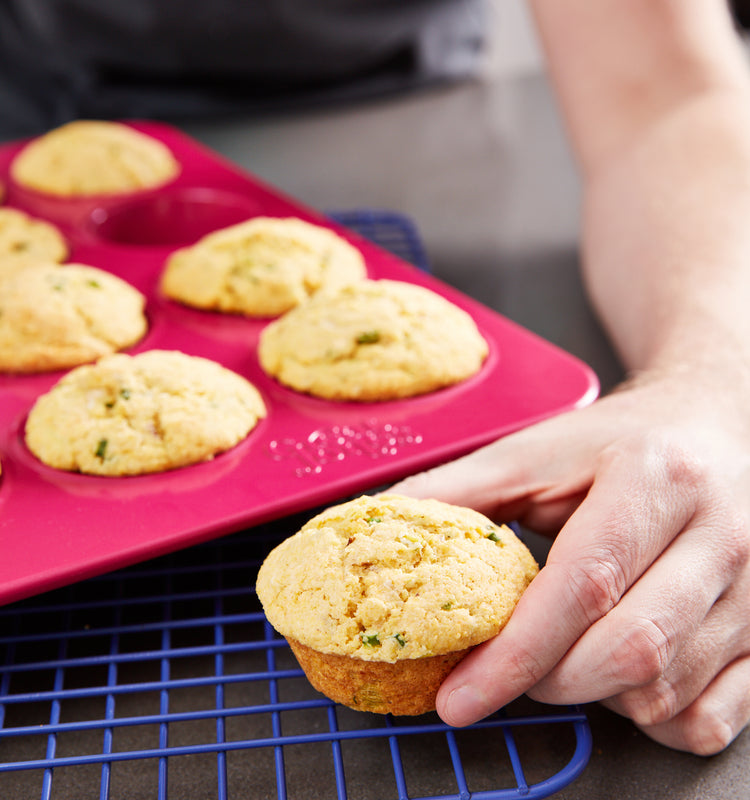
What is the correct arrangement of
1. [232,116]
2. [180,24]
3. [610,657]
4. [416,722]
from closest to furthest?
[610,657]
[416,722]
[180,24]
[232,116]

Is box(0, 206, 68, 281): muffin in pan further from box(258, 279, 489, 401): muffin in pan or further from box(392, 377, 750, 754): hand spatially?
box(392, 377, 750, 754): hand

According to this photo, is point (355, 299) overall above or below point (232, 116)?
above

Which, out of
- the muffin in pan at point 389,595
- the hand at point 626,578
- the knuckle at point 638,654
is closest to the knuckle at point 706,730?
the hand at point 626,578

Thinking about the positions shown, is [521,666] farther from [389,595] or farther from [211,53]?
[211,53]

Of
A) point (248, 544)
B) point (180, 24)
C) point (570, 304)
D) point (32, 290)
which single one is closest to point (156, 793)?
point (248, 544)

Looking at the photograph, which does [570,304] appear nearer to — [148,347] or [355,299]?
[355,299]
